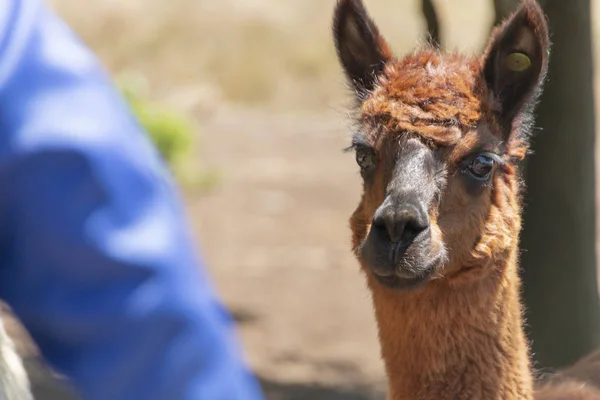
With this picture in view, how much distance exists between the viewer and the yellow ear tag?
371 cm

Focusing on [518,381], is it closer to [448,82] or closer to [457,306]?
[457,306]

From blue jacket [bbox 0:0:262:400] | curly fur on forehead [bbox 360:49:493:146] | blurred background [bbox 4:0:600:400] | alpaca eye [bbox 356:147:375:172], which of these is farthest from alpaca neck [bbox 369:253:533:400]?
blue jacket [bbox 0:0:262:400]

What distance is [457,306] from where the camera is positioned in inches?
138

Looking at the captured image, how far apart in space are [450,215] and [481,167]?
0.67ft

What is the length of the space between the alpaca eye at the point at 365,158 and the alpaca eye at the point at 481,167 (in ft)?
1.12

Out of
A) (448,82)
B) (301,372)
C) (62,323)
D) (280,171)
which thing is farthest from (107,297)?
(280,171)

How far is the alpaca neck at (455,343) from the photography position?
347cm

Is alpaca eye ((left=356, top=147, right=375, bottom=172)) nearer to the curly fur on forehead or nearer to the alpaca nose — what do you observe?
the curly fur on forehead

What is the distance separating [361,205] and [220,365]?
2520 mm

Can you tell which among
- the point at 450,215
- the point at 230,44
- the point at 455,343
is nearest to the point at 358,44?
the point at 450,215

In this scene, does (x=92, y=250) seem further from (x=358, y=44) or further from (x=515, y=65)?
(x=358, y=44)

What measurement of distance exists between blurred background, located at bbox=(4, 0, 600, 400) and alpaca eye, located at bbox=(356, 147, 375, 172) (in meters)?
0.42

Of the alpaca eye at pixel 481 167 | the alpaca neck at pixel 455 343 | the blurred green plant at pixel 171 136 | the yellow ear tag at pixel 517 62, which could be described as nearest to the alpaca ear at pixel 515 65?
the yellow ear tag at pixel 517 62

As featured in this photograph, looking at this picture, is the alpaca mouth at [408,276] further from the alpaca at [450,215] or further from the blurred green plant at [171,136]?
the blurred green plant at [171,136]
